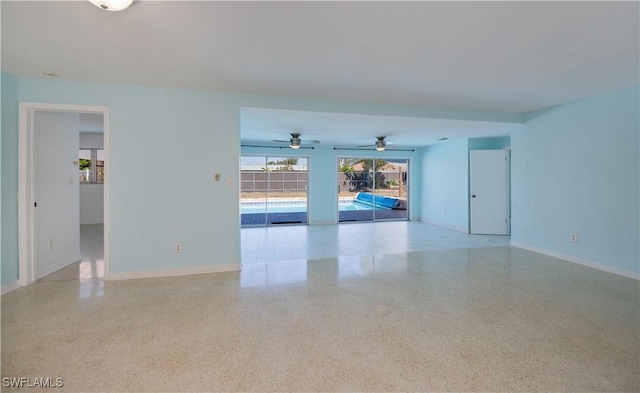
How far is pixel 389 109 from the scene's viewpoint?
13.6 feet

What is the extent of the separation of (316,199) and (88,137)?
6128mm

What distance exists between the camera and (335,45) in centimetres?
234

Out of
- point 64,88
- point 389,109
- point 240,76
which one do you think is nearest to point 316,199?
point 389,109

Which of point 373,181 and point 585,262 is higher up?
point 373,181

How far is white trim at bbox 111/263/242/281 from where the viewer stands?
11.2 ft

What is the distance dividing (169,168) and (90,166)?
5829 millimetres

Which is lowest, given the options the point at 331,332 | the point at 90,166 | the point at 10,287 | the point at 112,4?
the point at 331,332

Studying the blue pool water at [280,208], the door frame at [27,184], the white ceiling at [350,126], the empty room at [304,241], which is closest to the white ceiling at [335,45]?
the empty room at [304,241]

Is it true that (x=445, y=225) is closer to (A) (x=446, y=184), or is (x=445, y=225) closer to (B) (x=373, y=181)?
(A) (x=446, y=184)

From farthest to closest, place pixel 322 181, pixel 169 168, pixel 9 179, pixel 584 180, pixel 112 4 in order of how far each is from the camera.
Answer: pixel 322 181
pixel 584 180
pixel 169 168
pixel 9 179
pixel 112 4

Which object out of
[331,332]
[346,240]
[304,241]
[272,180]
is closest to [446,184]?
[346,240]

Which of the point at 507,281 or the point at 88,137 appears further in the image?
the point at 88,137

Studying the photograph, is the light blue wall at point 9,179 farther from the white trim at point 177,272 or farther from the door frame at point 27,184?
the white trim at point 177,272

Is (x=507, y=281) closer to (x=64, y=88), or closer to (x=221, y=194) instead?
(x=221, y=194)
